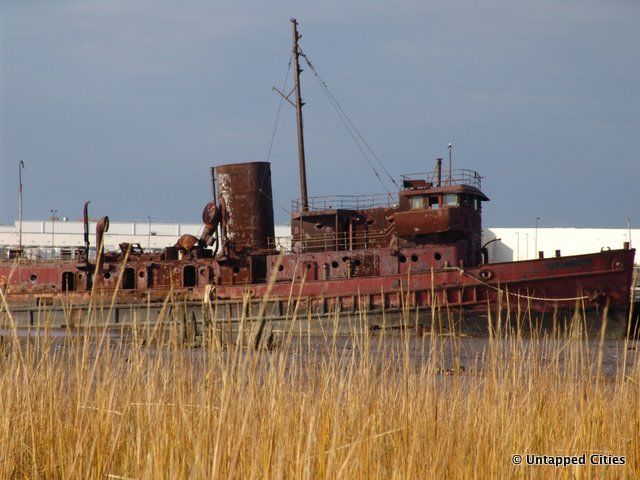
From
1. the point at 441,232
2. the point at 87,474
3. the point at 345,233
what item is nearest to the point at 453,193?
the point at 441,232

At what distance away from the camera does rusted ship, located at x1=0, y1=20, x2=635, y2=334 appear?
811 inches

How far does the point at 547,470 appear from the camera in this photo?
16.5ft

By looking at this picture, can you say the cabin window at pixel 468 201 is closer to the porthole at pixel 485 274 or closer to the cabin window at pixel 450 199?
the cabin window at pixel 450 199

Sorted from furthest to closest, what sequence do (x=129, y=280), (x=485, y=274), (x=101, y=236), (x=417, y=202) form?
(x=129, y=280) < (x=417, y=202) < (x=485, y=274) < (x=101, y=236)

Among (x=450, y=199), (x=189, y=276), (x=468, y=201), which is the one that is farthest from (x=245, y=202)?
(x=468, y=201)

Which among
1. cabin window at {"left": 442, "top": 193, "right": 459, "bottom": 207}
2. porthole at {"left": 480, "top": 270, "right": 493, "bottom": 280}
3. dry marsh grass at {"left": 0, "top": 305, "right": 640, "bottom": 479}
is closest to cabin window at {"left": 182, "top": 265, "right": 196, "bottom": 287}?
cabin window at {"left": 442, "top": 193, "right": 459, "bottom": 207}

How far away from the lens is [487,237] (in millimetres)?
48312

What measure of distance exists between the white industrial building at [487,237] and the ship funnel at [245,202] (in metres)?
8.28

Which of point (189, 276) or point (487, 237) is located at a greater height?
point (487, 237)

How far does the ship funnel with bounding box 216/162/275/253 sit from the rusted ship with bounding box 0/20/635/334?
0.11 feet

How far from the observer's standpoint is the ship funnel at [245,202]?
25344mm

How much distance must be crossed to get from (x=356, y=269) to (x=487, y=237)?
2723cm

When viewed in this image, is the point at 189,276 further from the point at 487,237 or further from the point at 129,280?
the point at 487,237

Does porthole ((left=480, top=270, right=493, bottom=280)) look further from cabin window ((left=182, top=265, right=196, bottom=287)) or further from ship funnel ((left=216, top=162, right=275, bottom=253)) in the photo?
cabin window ((left=182, top=265, right=196, bottom=287))
